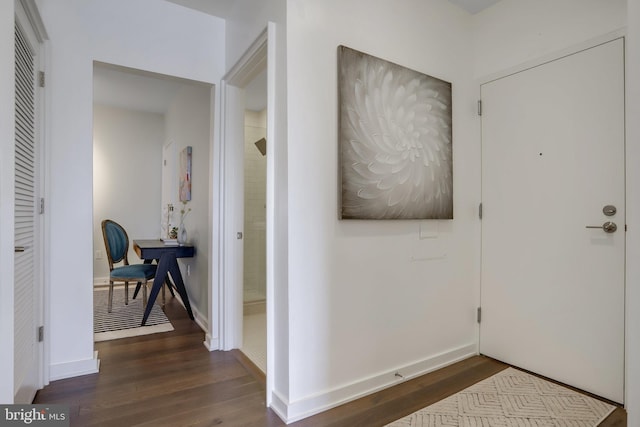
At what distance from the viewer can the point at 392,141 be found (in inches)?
84.4

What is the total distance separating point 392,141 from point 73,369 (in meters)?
2.45

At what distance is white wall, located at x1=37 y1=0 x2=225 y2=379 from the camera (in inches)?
85.3

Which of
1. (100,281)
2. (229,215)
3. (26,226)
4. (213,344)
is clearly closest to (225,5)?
(229,215)

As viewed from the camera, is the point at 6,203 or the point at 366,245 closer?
the point at 6,203

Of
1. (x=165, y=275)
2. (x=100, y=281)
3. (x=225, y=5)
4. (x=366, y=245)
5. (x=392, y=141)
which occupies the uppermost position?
(x=225, y=5)

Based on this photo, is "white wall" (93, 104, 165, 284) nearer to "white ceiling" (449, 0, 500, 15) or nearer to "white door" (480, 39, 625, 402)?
"white ceiling" (449, 0, 500, 15)

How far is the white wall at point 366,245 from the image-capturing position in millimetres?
1827

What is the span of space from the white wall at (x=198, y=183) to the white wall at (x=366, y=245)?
56.0 inches

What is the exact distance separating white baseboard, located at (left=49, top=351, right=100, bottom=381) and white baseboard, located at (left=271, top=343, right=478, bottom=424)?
1271mm

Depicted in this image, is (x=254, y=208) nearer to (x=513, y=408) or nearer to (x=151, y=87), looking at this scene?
(x=151, y=87)

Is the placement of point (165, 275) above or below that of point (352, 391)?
above

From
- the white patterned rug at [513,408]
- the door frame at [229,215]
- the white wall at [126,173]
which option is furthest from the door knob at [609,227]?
the white wall at [126,173]

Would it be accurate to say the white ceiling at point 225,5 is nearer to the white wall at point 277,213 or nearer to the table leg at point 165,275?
the white wall at point 277,213

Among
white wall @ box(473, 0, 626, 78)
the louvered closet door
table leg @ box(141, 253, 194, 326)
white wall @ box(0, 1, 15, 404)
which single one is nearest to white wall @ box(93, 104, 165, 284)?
table leg @ box(141, 253, 194, 326)
